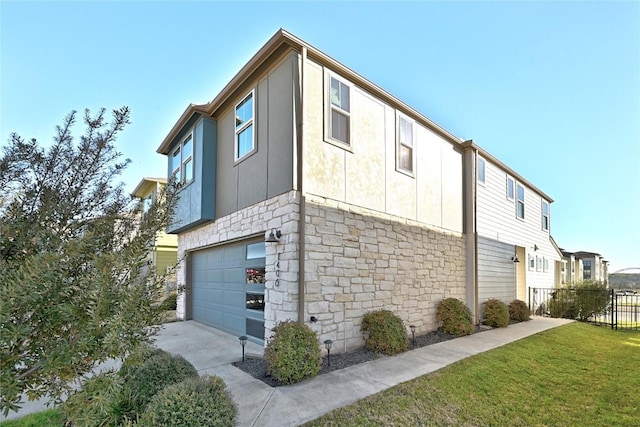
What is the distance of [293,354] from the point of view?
205 inches

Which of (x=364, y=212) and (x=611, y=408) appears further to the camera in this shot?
(x=364, y=212)

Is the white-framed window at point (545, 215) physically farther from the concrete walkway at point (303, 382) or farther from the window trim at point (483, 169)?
the concrete walkway at point (303, 382)

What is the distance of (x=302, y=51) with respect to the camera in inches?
256

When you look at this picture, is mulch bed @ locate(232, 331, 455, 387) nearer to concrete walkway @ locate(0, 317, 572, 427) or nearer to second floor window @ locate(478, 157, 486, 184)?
concrete walkway @ locate(0, 317, 572, 427)

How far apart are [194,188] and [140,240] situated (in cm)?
823

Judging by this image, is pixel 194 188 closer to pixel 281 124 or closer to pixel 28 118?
pixel 281 124

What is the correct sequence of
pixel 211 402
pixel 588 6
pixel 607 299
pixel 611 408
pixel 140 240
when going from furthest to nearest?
1. pixel 607 299
2. pixel 588 6
3. pixel 611 408
4. pixel 211 402
5. pixel 140 240

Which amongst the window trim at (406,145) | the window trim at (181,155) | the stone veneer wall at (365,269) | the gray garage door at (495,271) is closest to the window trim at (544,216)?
the gray garage door at (495,271)

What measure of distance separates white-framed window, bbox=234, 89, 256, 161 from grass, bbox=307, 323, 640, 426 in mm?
5732

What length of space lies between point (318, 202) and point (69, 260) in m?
4.95

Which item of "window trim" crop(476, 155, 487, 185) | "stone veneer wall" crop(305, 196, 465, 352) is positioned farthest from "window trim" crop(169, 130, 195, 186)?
"window trim" crop(476, 155, 487, 185)

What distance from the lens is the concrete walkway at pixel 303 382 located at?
4.21m

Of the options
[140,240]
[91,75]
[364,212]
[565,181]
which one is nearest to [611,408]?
[364,212]

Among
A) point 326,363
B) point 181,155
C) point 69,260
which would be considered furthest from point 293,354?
point 181,155
